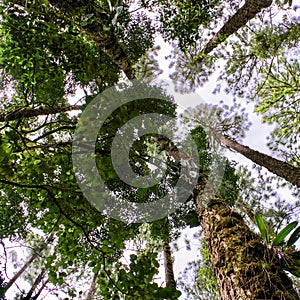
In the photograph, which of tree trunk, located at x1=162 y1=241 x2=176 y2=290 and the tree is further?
tree trunk, located at x1=162 y1=241 x2=176 y2=290

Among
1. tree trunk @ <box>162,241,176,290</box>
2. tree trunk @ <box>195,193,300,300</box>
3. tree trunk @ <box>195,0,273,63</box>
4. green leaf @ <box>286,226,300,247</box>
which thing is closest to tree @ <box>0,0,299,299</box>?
tree trunk @ <box>195,193,300,300</box>

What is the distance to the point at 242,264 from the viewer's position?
2.78 metres

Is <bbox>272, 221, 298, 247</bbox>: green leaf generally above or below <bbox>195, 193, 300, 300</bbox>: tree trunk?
above

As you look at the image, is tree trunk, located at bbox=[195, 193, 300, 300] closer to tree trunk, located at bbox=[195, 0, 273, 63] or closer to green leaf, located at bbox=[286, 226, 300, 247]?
green leaf, located at bbox=[286, 226, 300, 247]

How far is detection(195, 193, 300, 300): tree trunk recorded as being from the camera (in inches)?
97.7

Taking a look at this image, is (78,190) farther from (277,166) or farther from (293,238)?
(277,166)

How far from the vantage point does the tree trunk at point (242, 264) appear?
8.14 feet

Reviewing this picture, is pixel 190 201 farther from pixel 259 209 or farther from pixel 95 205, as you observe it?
pixel 95 205

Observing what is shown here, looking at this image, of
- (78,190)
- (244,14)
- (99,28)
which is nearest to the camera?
(78,190)

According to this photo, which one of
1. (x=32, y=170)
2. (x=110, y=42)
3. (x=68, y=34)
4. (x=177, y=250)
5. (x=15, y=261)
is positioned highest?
(x=177, y=250)

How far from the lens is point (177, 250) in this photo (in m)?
9.34

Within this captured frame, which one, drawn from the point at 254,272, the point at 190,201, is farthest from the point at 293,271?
the point at 190,201

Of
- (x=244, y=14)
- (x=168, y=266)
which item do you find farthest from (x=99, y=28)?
(x=168, y=266)

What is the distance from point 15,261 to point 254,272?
11.9 meters
